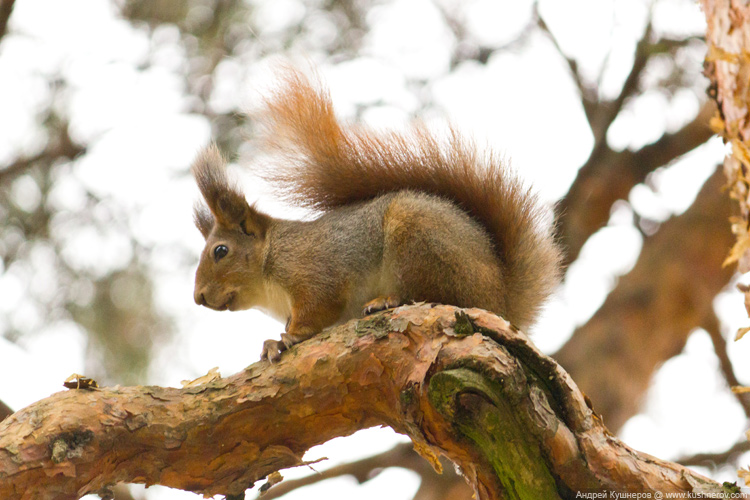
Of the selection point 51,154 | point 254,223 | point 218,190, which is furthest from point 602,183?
point 51,154

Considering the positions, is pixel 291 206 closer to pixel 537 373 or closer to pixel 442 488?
pixel 537 373

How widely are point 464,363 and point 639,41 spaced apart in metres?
2.72

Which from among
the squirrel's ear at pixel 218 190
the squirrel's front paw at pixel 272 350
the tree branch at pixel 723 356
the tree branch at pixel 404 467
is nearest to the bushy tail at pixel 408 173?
Answer: the squirrel's ear at pixel 218 190

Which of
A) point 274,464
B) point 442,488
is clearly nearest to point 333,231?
point 274,464

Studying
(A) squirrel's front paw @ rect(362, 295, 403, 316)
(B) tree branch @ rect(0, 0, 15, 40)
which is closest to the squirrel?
(A) squirrel's front paw @ rect(362, 295, 403, 316)

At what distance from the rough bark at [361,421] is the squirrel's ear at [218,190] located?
29.1 inches

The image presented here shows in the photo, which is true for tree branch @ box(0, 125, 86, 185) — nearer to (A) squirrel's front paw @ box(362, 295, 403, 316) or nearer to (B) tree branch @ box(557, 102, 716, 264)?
(A) squirrel's front paw @ box(362, 295, 403, 316)

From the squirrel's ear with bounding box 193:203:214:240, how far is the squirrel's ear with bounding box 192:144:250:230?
0.21 meters

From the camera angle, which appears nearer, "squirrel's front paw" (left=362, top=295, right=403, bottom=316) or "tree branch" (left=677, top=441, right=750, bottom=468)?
"squirrel's front paw" (left=362, top=295, right=403, bottom=316)

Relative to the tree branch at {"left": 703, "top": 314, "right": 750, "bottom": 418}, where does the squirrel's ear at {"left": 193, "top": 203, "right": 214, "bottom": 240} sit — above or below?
above

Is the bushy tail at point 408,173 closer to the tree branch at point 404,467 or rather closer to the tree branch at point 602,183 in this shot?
the tree branch at point 404,467

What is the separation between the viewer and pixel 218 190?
2.27 metres

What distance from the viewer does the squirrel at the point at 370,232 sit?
1.83 meters

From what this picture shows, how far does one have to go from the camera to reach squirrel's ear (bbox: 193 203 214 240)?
2518 millimetres
